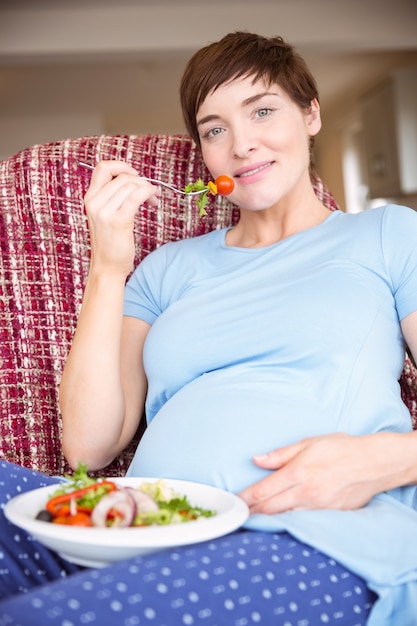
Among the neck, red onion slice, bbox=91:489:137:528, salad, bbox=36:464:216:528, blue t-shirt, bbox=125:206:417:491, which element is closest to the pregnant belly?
blue t-shirt, bbox=125:206:417:491

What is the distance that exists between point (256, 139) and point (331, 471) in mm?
589

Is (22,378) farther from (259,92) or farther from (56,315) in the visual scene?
(259,92)

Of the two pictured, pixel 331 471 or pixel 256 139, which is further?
pixel 256 139

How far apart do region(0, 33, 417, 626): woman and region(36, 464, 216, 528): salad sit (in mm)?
53

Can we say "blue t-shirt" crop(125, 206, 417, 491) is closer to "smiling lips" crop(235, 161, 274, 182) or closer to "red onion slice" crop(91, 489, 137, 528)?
"smiling lips" crop(235, 161, 274, 182)

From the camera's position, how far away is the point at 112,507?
2.72 feet

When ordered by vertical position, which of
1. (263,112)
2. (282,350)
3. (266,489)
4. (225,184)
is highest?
(263,112)

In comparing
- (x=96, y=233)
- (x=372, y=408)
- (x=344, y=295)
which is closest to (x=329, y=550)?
(x=372, y=408)

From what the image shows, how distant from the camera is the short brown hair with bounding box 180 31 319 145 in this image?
1.35 metres

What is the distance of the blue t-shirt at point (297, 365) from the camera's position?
3.23 ft

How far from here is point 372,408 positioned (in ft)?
3.75

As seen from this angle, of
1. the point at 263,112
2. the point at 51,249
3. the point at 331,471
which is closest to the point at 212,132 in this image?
the point at 263,112

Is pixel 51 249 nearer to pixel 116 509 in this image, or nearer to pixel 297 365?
pixel 297 365

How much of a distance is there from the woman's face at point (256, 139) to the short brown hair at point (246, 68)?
14mm
